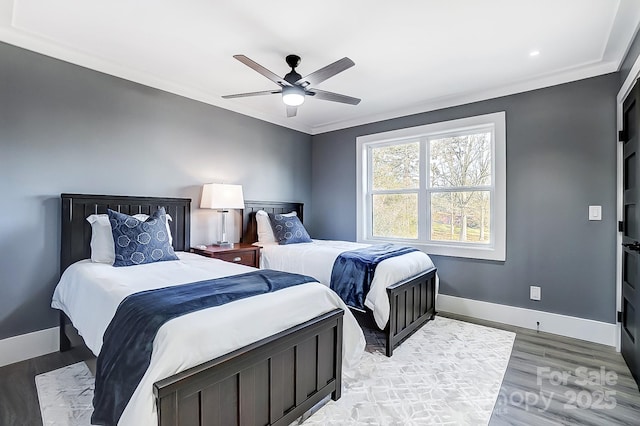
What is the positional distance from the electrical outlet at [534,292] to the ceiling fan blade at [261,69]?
3.22m

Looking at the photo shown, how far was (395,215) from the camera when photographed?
14.9 feet

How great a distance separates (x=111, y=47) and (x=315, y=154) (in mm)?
3174

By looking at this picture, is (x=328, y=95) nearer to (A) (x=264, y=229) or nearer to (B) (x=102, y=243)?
(A) (x=264, y=229)

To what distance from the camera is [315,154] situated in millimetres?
5379

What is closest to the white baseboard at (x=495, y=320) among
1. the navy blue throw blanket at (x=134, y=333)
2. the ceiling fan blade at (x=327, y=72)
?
the navy blue throw blanket at (x=134, y=333)

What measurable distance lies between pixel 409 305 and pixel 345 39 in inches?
95.3

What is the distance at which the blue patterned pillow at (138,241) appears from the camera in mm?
2535

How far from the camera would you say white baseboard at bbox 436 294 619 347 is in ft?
9.86

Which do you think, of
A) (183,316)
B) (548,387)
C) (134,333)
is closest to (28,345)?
(134,333)

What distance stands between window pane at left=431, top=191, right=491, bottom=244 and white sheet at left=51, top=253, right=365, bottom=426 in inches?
91.6

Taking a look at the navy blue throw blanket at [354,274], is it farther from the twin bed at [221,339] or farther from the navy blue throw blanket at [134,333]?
the navy blue throw blanket at [134,333]

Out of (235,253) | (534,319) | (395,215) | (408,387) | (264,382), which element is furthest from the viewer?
(395,215)

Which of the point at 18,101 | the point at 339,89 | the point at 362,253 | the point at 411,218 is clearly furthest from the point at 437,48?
the point at 18,101

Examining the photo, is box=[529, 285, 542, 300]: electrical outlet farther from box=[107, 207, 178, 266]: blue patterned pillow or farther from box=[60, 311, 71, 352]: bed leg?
box=[60, 311, 71, 352]: bed leg
